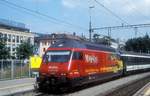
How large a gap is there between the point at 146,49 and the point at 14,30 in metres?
41.4

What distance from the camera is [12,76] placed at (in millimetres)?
35812

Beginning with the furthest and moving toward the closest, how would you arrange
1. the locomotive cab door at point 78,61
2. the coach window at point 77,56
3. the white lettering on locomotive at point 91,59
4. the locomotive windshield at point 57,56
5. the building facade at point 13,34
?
the building facade at point 13,34 < the white lettering on locomotive at point 91,59 < the coach window at point 77,56 < the locomotive cab door at point 78,61 < the locomotive windshield at point 57,56

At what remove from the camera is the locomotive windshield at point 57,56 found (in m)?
23.9

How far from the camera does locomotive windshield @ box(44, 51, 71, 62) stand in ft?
78.4

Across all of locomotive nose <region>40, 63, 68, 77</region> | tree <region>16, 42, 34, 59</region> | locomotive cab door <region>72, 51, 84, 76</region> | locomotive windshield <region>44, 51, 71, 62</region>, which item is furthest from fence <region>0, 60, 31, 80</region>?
tree <region>16, 42, 34, 59</region>

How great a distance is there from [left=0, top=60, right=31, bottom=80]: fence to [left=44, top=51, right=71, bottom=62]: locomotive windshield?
33.2ft

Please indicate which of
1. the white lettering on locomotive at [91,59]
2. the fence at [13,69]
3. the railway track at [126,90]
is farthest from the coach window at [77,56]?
the fence at [13,69]

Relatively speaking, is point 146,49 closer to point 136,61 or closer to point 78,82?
point 136,61

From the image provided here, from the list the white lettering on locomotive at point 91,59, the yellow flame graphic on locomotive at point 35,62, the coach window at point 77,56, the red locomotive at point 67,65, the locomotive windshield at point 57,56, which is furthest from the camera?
the yellow flame graphic on locomotive at point 35,62

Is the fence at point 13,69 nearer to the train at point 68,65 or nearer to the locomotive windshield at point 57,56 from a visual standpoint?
the train at point 68,65

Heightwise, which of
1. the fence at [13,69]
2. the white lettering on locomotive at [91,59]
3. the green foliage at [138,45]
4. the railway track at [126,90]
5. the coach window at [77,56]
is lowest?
the railway track at [126,90]

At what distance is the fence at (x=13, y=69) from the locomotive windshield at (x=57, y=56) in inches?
399

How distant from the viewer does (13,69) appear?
36094 millimetres

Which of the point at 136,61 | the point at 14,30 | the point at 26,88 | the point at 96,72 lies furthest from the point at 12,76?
the point at 14,30
